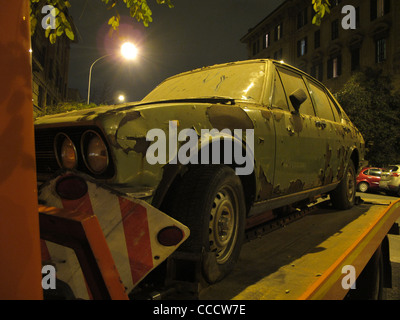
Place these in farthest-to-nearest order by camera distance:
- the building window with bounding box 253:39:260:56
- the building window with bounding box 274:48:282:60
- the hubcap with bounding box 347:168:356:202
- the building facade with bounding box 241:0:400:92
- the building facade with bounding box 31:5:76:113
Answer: the building window with bounding box 253:39:260:56 < the building window with bounding box 274:48:282:60 < the building facade with bounding box 241:0:400:92 < the building facade with bounding box 31:5:76:113 < the hubcap with bounding box 347:168:356:202

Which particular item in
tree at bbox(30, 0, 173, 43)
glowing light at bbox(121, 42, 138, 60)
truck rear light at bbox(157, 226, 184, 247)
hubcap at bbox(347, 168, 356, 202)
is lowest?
hubcap at bbox(347, 168, 356, 202)

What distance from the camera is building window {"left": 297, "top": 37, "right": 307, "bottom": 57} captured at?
34250 mm

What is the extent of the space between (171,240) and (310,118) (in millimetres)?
2441

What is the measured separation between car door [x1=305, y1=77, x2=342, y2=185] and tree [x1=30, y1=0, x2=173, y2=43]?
2.08 m

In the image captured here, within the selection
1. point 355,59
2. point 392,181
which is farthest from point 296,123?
point 355,59

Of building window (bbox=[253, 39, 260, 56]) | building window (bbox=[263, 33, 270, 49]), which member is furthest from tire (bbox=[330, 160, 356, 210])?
building window (bbox=[253, 39, 260, 56])

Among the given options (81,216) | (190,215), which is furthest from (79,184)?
(190,215)

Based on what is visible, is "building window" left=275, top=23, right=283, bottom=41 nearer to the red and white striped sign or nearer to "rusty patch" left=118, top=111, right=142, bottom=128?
"rusty patch" left=118, top=111, right=142, bottom=128

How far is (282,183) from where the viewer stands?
267 cm

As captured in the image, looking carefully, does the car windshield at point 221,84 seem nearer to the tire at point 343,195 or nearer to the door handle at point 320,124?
the door handle at point 320,124

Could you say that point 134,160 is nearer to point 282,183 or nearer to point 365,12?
point 282,183

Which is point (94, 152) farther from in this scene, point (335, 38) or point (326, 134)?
point (335, 38)

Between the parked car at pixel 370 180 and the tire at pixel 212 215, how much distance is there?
1504 centimetres

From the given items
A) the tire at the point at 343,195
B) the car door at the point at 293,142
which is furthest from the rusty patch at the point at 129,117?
the tire at the point at 343,195
